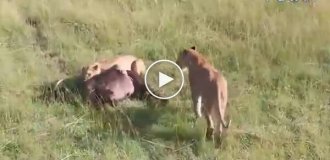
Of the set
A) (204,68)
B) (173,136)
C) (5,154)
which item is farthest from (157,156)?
(5,154)

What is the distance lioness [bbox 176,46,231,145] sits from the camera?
4090mm

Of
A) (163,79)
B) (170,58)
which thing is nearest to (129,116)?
(163,79)

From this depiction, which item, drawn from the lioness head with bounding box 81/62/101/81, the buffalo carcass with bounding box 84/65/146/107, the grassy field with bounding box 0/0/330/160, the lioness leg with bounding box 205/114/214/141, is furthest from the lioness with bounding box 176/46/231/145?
the lioness head with bounding box 81/62/101/81

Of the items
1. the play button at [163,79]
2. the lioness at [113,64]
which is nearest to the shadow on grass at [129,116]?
the lioness at [113,64]

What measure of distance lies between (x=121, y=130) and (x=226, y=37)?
1629mm

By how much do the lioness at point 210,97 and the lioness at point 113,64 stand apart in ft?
2.20

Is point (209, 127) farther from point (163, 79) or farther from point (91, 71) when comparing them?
point (91, 71)

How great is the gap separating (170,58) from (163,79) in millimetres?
348

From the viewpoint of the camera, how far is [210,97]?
411 centimetres

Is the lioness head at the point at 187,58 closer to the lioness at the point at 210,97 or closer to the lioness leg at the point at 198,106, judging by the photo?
the lioness at the point at 210,97

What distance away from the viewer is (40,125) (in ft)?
14.4

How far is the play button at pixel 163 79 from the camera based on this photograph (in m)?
4.98

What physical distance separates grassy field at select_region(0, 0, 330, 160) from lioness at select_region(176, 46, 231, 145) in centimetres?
11

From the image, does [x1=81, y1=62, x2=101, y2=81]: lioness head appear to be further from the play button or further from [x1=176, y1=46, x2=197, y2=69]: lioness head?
[x1=176, y1=46, x2=197, y2=69]: lioness head
